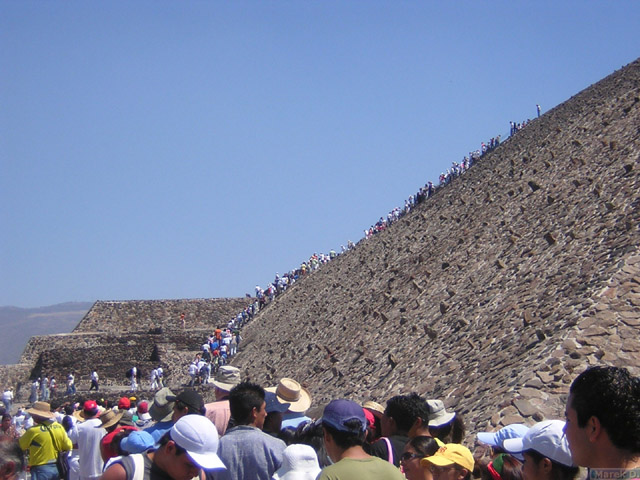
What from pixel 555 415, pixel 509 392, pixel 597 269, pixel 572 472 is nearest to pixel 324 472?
pixel 572 472

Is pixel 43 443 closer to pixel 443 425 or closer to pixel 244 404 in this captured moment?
pixel 244 404

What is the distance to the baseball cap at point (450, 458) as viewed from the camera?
5.10m

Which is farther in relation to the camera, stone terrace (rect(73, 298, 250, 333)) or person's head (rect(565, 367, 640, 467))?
stone terrace (rect(73, 298, 250, 333))

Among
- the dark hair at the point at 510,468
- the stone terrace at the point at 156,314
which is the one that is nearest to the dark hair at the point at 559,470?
the dark hair at the point at 510,468

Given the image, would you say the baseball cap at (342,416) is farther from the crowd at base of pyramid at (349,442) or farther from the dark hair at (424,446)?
the dark hair at (424,446)

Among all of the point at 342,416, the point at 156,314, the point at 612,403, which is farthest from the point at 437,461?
the point at 156,314

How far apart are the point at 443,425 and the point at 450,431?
10 centimetres

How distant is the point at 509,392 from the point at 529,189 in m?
16.4

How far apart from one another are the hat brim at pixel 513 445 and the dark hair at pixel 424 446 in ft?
2.72

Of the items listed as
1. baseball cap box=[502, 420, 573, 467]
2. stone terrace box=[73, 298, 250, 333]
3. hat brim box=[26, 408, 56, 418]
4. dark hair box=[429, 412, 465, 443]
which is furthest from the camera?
stone terrace box=[73, 298, 250, 333]

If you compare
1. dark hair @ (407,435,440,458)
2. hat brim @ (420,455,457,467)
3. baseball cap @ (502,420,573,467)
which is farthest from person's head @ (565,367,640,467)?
dark hair @ (407,435,440,458)

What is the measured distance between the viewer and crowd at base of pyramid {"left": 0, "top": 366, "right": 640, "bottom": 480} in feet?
10.4

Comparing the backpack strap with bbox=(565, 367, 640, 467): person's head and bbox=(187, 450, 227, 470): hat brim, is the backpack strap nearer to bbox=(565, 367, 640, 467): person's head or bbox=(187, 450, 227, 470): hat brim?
bbox=(187, 450, 227, 470): hat brim

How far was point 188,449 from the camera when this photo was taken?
15.2ft
